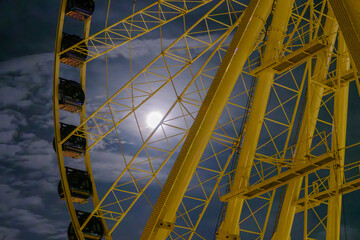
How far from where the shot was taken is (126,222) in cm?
6247

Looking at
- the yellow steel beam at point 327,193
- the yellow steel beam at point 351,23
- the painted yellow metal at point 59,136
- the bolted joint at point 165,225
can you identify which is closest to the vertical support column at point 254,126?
the bolted joint at point 165,225

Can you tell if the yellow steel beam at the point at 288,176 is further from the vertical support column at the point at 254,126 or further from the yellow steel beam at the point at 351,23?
the yellow steel beam at the point at 351,23

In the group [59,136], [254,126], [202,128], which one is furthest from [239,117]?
[59,136]

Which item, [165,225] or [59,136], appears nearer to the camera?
[165,225]

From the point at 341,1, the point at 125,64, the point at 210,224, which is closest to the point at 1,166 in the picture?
the point at 125,64

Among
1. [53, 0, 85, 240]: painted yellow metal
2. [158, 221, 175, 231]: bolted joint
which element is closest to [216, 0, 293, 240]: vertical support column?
[158, 221, 175, 231]: bolted joint

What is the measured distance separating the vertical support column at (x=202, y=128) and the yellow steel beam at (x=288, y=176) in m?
2.53

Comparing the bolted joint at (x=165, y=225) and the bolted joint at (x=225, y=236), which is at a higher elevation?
the bolted joint at (x=225, y=236)

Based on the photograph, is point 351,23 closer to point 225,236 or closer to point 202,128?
point 202,128

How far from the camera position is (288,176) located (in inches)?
778

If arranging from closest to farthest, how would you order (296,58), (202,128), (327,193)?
(202,128) → (296,58) → (327,193)

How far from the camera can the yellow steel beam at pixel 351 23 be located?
11.8 metres

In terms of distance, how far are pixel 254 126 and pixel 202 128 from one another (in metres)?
2.99

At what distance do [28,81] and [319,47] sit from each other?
47760 millimetres
